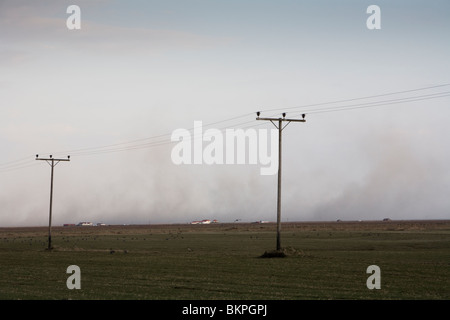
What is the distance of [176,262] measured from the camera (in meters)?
45.3

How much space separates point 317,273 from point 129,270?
37.3 ft

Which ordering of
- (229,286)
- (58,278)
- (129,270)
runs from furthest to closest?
(129,270) < (58,278) < (229,286)

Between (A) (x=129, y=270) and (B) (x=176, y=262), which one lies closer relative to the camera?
(A) (x=129, y=270)
